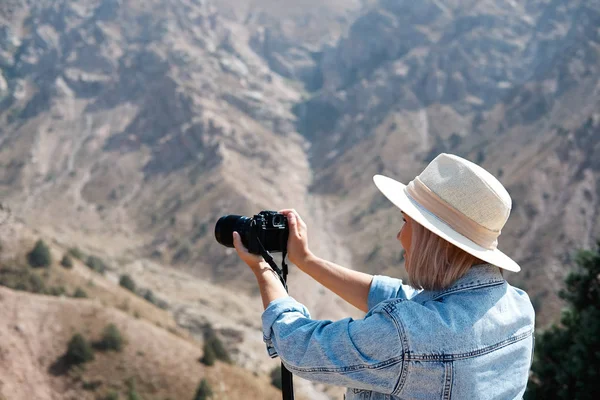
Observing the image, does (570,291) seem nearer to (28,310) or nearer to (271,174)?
(28,310)

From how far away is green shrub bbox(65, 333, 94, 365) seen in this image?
21.6 meters

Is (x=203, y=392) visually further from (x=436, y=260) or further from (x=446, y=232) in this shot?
(x=446, y=232)

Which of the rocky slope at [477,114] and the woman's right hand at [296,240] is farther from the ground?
the woman's right hand at [296,240]

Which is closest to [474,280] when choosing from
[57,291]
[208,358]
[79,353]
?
Result: [79,353]

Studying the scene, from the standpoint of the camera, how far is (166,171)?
112m

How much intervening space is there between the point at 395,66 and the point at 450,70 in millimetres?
17338

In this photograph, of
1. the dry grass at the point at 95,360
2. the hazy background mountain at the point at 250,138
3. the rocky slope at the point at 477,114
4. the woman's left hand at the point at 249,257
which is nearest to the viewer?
the woman's left hand at the point at 249,257

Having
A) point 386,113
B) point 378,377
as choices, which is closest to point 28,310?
point 378,377

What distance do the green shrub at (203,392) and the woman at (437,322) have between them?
1998 centimetres

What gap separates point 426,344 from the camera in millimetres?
2189

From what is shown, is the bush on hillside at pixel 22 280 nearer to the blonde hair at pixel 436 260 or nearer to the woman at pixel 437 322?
the woman at pixel 437 322

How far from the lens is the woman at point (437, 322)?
2209mm

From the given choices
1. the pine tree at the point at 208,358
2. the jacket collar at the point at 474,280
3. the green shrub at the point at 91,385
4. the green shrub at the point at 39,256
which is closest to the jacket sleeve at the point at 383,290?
the jacket collar at the point at 474,280

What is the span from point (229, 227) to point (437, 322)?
1509mm
